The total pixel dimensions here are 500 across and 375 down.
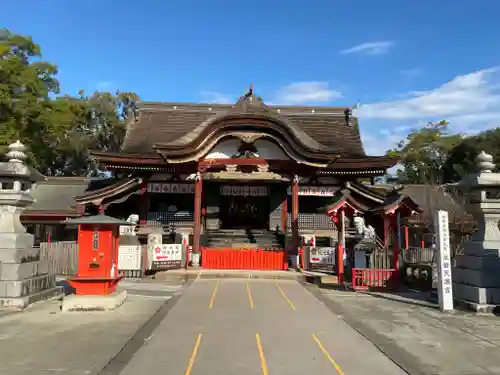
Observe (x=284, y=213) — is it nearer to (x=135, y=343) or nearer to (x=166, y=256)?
(x=166, y=256)

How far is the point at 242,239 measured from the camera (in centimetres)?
2173

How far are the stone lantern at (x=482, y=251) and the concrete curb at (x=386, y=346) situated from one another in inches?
128

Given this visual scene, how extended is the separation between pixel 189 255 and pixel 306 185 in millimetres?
7300

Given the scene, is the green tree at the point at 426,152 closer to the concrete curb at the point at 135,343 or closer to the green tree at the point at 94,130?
the green tree at the point at 94,130

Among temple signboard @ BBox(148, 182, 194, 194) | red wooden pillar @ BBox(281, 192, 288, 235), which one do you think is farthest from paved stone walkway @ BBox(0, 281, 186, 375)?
red wooden pillar @ BBox(281, 192, 288, 235)

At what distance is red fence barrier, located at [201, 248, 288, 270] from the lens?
18.2 m

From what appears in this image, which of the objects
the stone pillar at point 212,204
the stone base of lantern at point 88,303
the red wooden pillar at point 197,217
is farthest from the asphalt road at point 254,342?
the stone pillar at point 212,204

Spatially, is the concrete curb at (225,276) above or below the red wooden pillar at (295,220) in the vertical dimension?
below

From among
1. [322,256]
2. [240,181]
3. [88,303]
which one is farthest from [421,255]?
[88,303]

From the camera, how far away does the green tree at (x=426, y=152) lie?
155ft

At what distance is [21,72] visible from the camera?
75.7 feet

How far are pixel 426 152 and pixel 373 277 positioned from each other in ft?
128

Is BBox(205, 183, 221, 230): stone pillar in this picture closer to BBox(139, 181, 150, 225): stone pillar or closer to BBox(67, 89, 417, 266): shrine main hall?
BBox(67, 89, 417, 266): shrine main hall

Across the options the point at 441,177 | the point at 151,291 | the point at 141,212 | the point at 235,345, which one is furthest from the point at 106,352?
the point at 441,177
